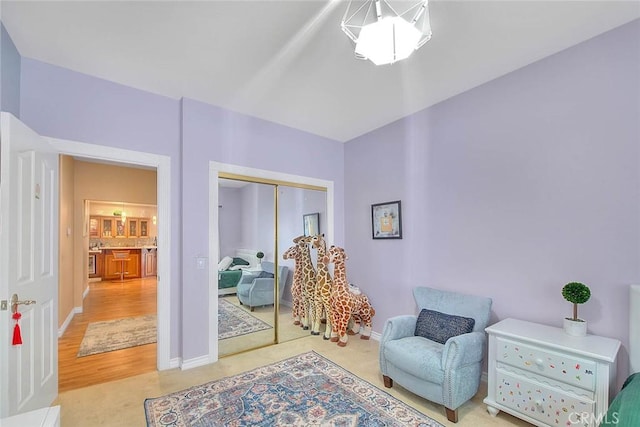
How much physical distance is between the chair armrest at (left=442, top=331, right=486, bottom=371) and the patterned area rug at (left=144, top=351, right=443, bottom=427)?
438 mm

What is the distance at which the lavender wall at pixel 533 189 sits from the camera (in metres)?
1.99

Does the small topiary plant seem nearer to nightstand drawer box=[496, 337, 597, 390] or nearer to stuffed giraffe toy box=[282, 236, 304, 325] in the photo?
nightstand drawer box=[496, 337, 597, 390]

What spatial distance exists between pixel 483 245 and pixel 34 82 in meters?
4.06

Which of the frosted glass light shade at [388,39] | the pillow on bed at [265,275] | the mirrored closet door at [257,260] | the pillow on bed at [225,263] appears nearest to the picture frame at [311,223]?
the mirrored closet door at [257,260]

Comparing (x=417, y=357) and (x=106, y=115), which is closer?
(x=417, y=357)

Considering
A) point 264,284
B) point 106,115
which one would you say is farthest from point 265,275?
point 106,115

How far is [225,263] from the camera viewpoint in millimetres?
3369

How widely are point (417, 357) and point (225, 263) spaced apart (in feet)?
7.24

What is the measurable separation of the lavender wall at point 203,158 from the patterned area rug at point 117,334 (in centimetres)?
120

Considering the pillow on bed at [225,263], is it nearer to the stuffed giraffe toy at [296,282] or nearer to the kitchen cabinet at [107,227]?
the stuffed giraffe toy at [296,282]

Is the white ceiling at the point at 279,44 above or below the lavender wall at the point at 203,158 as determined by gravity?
above

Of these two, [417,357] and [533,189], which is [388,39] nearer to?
[533,189]

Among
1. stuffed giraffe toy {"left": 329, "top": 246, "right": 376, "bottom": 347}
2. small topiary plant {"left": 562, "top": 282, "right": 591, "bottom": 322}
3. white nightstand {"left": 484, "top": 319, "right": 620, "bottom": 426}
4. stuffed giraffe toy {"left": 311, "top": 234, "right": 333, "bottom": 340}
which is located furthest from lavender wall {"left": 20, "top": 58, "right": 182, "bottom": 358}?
small topiary plant {"left": 562, "top": 282, "right": 591, "bottom": 322}

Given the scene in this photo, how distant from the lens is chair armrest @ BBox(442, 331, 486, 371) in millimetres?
2100
